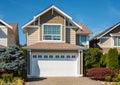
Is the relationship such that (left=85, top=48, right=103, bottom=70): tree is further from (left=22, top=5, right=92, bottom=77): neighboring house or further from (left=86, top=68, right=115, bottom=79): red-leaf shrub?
(left=86, top=68, right=115, bottom=79): red-leaf shrub

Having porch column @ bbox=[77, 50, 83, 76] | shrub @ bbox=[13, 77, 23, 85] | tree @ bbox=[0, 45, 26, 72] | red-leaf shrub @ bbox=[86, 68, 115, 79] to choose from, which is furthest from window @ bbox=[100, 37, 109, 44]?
shrub @ bbox=[13, 77, 23, 85]

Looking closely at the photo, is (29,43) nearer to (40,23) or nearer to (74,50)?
(40,23)

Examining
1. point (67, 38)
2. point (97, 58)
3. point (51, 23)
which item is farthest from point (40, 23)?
point (97, 58)

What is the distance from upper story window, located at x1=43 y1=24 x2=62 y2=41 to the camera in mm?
36000

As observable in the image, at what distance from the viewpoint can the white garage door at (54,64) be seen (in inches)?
1347

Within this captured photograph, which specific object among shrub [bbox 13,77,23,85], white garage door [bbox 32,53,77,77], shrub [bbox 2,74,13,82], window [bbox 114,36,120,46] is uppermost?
window [bbox 114,36,120,46]

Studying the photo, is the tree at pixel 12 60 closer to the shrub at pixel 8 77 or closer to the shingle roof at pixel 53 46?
the shrub at pixel 8 77

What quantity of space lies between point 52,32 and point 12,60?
741cm

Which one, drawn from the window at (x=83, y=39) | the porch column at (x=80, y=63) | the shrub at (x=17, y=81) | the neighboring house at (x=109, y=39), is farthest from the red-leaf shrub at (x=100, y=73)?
the neighboring house at (x=109, y=39)

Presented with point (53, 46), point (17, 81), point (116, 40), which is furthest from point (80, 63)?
point (17, 81)

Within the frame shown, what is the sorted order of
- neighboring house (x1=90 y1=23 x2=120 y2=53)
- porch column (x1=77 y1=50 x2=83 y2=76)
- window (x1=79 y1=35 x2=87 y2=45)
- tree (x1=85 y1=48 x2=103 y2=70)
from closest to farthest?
porch column (x1=77 y1=50 x2=83 y2=76)
tree (x1=85 y1=48 x2=103 y2=70)
window (x1=79 y1=35 x2=87 y2=45)
neighboring house (x1=90 y1=23 x2=120 y2=53)

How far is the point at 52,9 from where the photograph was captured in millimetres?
36250

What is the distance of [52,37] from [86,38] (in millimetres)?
6417

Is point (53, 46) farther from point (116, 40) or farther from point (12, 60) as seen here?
point (116, 40)
